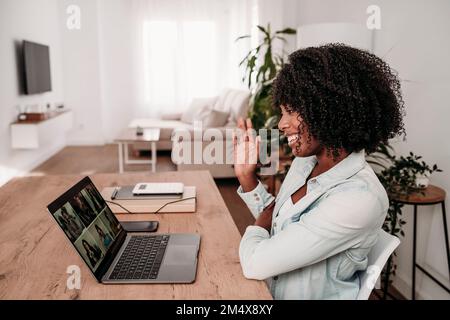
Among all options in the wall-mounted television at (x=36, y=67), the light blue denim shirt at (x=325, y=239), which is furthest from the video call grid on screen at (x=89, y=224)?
the wall-mounted television at (x=36, y=67)

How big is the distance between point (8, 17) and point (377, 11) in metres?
3.60

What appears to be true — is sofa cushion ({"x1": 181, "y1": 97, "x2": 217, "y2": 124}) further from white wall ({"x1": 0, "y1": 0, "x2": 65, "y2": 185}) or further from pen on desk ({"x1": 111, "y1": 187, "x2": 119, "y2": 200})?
pen on desk ({"x1": 111, "y1": 187, "x2": 119, "y2": 200})

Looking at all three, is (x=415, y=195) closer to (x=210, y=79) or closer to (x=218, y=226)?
(x=218, y=226)

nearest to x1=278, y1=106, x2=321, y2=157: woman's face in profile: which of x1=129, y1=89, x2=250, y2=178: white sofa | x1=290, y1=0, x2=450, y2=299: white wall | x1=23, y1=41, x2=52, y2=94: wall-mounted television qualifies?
x1=290, y1=0, x2=450, y2=299: white wall

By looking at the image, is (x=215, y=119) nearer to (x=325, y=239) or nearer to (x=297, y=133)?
(x=297, y=133)

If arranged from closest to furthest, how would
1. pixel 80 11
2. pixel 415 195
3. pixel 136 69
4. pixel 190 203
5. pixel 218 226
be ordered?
pixel 218 226, pixel 190 203, pixel 415 195, pixel 80 11, pixel 136 69

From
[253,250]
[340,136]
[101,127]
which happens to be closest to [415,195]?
[340,136]

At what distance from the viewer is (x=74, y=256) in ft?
3.20

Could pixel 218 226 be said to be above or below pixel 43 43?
below

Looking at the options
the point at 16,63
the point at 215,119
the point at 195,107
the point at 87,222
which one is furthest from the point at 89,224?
the point at 195,107

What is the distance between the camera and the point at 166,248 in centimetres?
102

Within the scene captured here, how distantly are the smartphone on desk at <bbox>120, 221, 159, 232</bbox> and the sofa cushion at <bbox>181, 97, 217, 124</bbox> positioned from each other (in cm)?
469

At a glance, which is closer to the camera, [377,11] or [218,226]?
[218,226]

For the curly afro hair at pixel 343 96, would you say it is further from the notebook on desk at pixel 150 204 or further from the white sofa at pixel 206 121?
the white sofa at pixel 206 121
